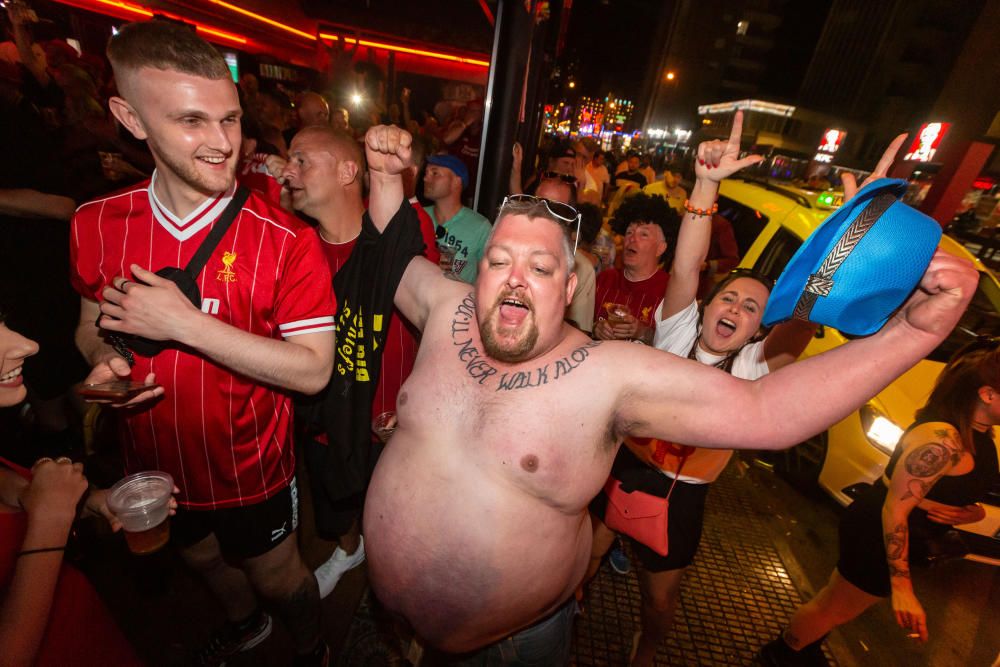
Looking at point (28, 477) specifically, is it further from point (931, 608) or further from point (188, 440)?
point (931, 608)

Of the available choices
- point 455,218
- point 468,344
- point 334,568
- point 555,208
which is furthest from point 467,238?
point 334,568

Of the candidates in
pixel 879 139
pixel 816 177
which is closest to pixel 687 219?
pixel 816 177

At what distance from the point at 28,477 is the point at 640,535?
2730mm

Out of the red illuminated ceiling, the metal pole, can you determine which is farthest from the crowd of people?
the red illuminated ceiling

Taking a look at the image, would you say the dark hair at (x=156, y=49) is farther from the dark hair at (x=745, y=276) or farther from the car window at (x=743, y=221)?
the car window at (x=743, y=221)

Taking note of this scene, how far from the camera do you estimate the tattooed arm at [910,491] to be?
7.76 feet

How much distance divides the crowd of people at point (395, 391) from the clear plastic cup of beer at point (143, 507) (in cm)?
13

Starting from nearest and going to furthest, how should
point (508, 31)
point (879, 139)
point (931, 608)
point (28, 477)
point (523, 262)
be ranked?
point (28, 477) < point (523, 262) < point (508, 31) < point (931, 608) < point (879, 139)

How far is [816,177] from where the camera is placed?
7.11 meters

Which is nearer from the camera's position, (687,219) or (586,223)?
(687,219)

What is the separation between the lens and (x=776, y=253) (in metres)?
4.82

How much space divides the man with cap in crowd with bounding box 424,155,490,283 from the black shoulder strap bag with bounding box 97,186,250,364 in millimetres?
1887

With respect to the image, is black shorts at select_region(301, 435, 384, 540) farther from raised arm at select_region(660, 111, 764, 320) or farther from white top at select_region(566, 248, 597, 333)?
raised arm at select_region(660, 111, 764, 320)

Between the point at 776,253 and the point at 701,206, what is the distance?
3230 mm
